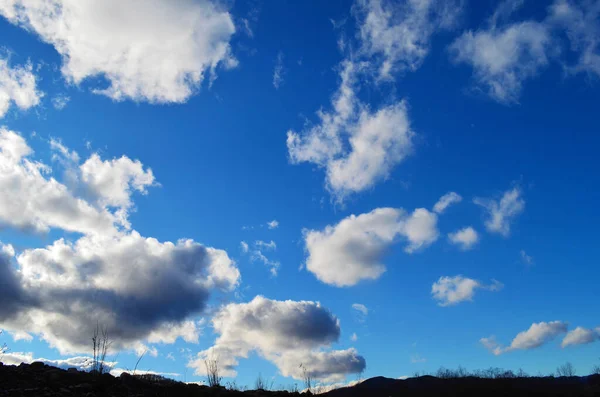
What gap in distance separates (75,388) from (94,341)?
2.65m

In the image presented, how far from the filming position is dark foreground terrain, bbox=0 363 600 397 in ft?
50.9

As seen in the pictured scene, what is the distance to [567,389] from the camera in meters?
24.4

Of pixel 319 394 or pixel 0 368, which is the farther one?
pixel 319 394

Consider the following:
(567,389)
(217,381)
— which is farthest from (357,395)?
(567,389)

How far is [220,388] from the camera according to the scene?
66.5 ft

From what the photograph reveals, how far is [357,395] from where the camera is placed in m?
24.0

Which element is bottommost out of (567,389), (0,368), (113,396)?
(567,389)

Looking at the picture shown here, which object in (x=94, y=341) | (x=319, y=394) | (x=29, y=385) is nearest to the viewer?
(x=29, y=385)

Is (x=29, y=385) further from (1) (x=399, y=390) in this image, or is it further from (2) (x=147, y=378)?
(1) (x=399, y=390)

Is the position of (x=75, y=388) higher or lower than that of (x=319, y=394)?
higher

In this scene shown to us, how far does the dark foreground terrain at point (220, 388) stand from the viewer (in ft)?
50.9

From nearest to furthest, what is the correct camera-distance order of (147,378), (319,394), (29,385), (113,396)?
(29,385) < (113,396) < (147,378) < (319,394)

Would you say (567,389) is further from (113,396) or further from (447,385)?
(113,396)

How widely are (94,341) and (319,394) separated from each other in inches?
444
